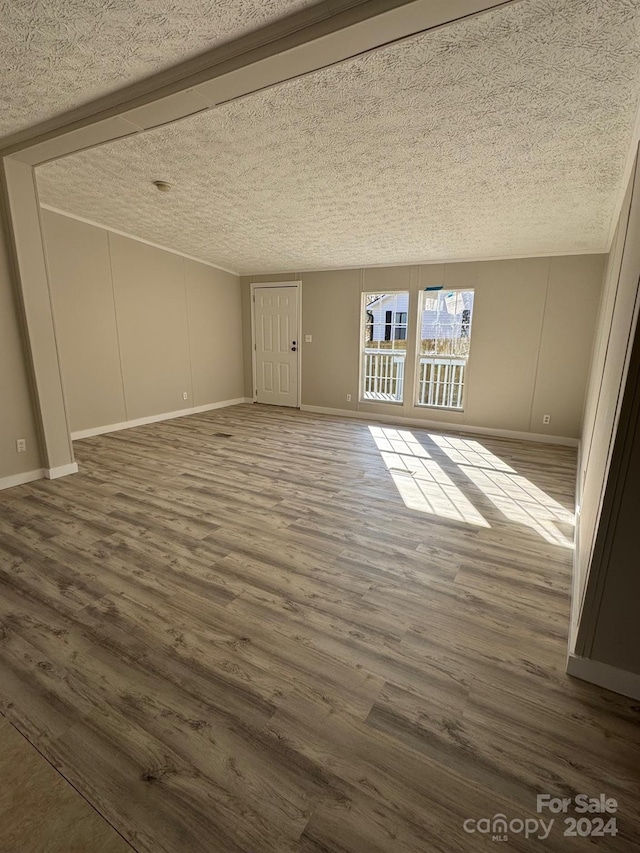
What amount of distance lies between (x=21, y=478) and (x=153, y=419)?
241 cm

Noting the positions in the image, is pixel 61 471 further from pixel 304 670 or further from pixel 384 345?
pixel 384 345

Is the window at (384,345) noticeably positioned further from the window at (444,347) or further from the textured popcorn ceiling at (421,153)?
the textured popcorn ceiling at (421,153)

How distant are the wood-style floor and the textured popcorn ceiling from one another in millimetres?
2504

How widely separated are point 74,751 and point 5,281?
3482 millimetres

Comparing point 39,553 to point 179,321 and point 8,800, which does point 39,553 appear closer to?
point 8,800

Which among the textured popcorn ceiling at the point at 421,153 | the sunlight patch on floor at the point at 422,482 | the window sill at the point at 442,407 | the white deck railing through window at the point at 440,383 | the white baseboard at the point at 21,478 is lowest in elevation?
the sunlight patch on floor at the point at 422,482

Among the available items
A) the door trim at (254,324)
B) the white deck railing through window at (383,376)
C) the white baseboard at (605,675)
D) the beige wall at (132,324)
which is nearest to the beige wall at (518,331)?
the white deck railing through window at (383,376)

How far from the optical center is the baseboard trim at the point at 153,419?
4910mm

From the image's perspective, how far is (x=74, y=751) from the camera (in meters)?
1.22

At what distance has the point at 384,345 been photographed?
19.7ft

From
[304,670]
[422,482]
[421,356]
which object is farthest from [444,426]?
[304,670]

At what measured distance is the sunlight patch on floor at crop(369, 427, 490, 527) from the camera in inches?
116

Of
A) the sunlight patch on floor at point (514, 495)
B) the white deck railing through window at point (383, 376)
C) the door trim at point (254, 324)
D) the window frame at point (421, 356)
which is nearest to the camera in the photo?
the sunlight patch on floor at point (514, 495)

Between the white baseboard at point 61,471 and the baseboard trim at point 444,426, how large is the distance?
379cm
